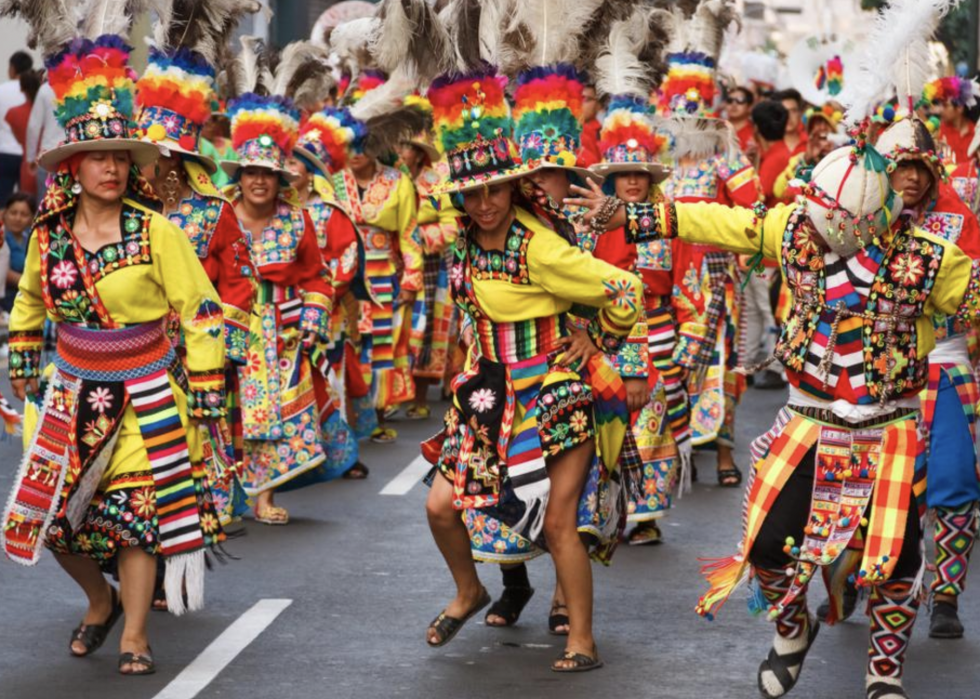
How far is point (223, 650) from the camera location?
7215mm

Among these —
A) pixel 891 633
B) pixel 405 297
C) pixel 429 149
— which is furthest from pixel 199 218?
pixel 429 149

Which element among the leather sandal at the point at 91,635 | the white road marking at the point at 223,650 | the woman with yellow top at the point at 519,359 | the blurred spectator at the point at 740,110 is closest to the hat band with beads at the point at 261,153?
the white road marking at the point at 223,650

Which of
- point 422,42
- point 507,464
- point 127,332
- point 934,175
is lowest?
point 507,464

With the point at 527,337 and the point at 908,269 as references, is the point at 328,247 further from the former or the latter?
the point at 908,269

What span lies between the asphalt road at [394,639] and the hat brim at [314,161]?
7.55 ft

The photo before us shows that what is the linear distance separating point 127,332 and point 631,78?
3.77 meters

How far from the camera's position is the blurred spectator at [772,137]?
53.2 ft

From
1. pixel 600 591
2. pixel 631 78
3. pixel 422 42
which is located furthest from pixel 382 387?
pixel 422 42

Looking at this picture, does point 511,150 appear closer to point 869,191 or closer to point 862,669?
point 869,191

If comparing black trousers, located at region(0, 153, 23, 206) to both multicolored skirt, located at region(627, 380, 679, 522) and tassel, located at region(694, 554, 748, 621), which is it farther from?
tassel, located at region(694, 554, 748, 621)

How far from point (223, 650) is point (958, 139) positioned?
17.3 ft

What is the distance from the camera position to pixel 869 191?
6.34 metres

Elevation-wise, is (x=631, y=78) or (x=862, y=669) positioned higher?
(x=631, y=78)

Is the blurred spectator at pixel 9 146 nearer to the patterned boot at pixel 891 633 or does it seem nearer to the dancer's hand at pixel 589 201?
the dancer's hand at pixel 589 201
